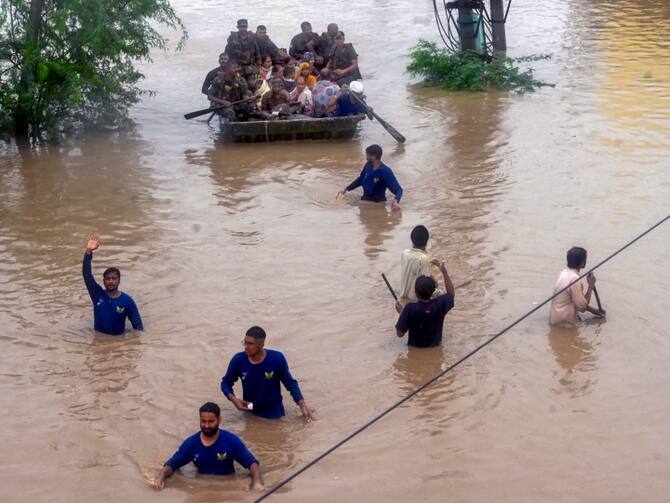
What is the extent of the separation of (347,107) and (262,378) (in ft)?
30.7

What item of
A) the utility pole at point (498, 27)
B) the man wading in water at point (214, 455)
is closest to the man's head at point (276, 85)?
the utility pole at point (498, 27)

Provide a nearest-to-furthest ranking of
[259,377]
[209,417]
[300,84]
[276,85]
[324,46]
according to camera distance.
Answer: [209,417]
[259,377]
[276,85]
[300,84]
[324,46]

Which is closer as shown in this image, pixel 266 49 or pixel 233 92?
pixel 233 92

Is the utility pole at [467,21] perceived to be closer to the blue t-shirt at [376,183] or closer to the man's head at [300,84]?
the man's head at [300,84]

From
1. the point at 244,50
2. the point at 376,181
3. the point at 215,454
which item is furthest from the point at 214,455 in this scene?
the point at 244,50

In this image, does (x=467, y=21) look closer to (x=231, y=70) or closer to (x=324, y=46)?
(x=324, y=46)

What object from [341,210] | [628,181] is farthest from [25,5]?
[628,181]

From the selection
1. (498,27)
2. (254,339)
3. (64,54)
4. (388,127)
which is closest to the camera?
(254,339)

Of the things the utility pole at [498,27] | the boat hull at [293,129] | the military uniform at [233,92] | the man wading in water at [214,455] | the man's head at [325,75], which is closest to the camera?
the man wading in water at [214,455]

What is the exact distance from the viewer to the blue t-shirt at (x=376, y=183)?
13.4m

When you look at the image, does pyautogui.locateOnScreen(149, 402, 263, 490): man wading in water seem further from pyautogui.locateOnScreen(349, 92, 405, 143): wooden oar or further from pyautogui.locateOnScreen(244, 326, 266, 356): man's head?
pyautogui.locateOnScreen(349, 92, 405, 143): wooden oar

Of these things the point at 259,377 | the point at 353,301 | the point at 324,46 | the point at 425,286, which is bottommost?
the point at 353,301

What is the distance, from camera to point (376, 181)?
13531 mm

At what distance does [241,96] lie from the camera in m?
17.3
